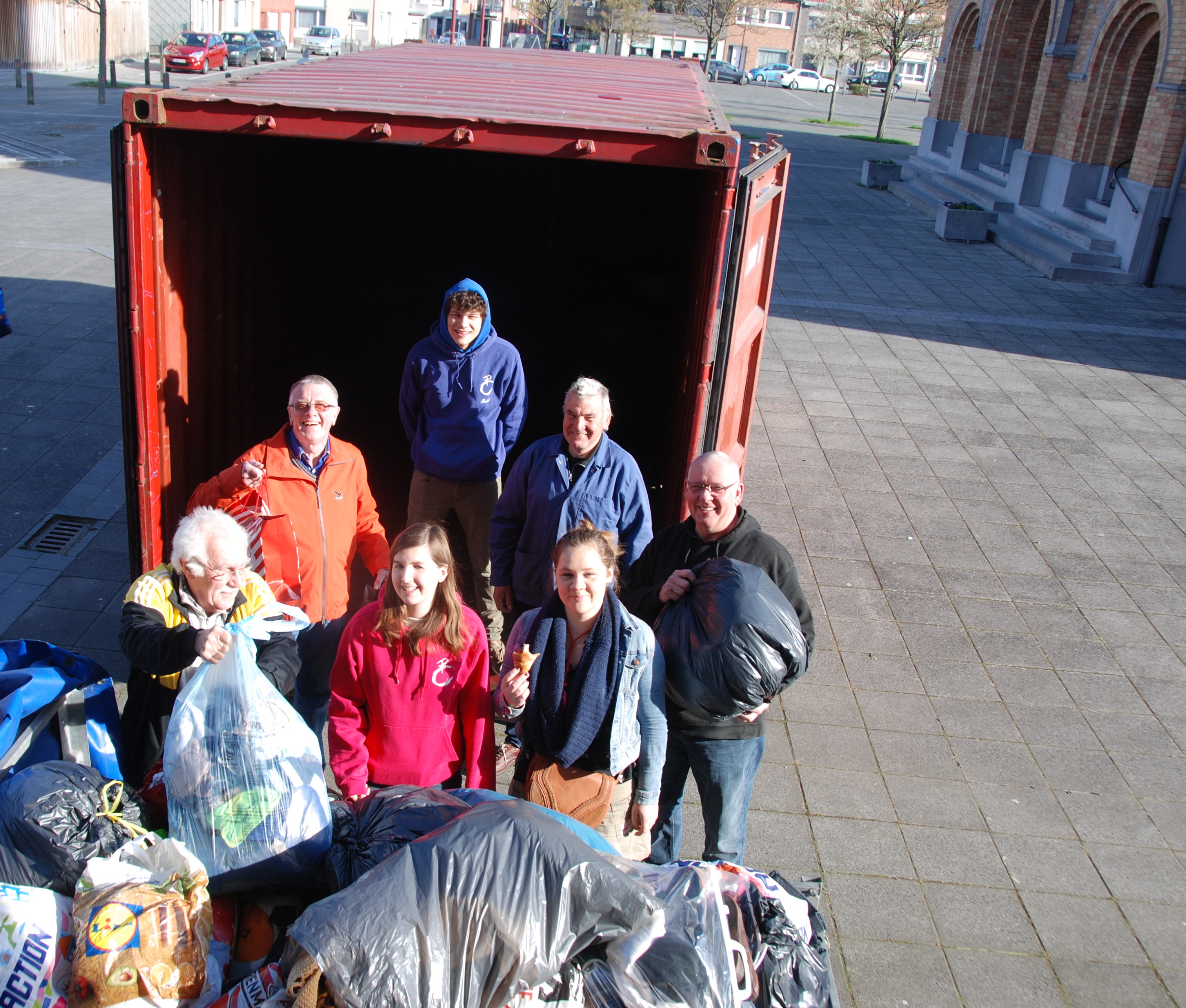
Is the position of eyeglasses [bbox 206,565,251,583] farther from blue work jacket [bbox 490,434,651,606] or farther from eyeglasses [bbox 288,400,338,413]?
blue work jacket [bbox 490,434,651,606]

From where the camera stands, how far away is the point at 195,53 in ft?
103

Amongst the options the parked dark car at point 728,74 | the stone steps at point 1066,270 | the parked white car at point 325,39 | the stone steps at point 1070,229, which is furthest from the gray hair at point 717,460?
the parked dark car at point 728,74

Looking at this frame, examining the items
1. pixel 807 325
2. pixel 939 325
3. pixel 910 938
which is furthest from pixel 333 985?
pixel 939 325

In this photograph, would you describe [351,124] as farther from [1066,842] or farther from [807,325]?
[807,325]

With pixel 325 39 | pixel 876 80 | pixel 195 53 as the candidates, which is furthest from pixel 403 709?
pixel 876 80

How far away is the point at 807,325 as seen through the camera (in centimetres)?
1195

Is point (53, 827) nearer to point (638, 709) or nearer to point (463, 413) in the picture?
point (638, 709)

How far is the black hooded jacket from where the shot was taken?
10.8 ft

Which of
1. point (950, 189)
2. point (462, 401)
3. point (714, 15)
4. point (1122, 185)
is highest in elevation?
point (714, 15)

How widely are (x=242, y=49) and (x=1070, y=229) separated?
29465mm

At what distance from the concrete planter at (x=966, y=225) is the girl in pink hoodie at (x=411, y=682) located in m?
16.2

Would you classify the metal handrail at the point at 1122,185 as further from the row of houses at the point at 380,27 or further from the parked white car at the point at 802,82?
the parked white car at the point at 802,82

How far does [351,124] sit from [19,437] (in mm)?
4988

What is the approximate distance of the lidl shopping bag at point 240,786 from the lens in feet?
9.21
